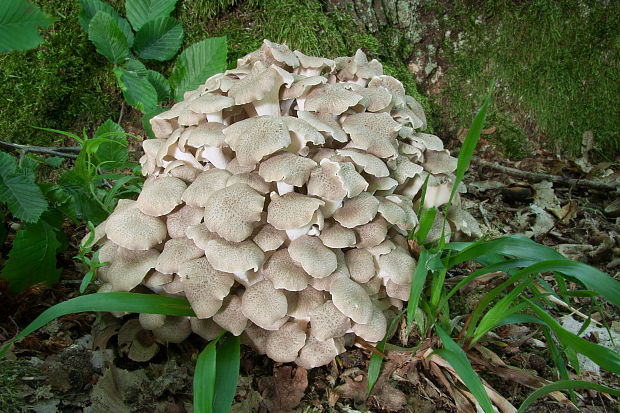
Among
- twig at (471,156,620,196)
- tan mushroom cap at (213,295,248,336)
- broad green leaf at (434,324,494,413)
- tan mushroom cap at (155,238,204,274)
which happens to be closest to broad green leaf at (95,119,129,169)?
tan mushroom cap at (155,238,204,274)

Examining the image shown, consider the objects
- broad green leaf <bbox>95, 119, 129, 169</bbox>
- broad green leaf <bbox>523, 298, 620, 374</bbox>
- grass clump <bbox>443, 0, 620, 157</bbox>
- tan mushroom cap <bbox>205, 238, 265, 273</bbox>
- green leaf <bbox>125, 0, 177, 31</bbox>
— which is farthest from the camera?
grass clump <bbox>443, 0, 620, 157</bbox>

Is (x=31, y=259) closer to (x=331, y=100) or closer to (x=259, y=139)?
(x=259, y=139)

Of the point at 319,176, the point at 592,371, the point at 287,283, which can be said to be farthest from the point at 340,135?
the point at 592,371

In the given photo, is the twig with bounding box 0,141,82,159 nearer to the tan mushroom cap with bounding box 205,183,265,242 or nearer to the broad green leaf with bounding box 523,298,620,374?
the tan mushroom cap with bounding box 205,183,265,242

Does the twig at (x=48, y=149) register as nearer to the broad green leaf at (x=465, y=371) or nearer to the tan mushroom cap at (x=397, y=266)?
the tan mushroom cap at (x=397, y=266)

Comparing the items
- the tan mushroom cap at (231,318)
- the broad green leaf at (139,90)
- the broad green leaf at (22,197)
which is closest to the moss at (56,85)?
the broad green leaf at (139,90)

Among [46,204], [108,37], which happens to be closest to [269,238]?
[46,204]
